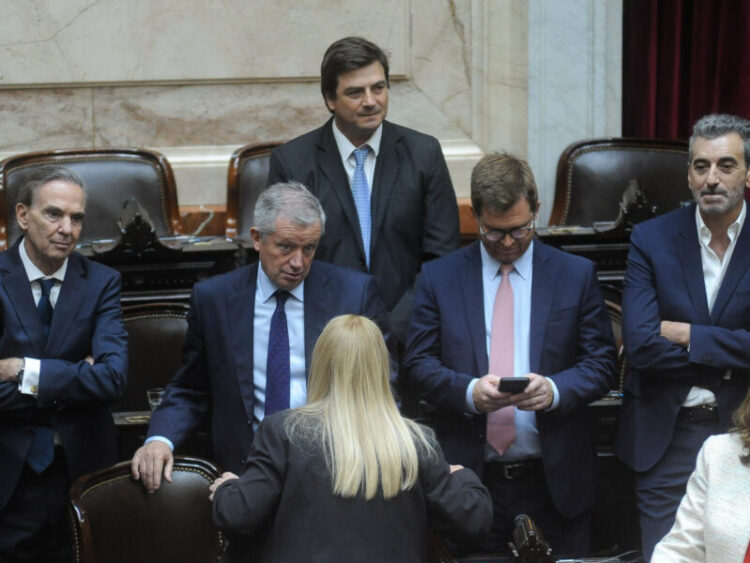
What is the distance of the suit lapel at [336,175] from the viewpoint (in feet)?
14.1

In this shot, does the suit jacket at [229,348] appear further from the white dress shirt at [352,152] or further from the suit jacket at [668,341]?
the suit jacket at [668,341]

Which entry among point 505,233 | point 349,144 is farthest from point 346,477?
point 349,144

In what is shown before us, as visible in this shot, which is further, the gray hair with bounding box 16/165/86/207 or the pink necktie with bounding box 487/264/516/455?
the gray hair with bounding box 16/165/86/207

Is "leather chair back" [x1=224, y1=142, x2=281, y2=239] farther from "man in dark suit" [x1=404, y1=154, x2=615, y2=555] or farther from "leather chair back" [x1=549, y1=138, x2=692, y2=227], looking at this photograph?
"man in dark suit" [x1=404, y1=154, x2=615, y2=555]

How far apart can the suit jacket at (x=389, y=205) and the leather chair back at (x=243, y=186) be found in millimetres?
1122

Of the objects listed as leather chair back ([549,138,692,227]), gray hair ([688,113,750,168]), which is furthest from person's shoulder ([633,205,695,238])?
leather chair back ([549,138,692,227])

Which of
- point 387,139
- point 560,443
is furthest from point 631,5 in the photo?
point 560,443

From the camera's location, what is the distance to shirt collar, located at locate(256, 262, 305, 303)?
3779 mm

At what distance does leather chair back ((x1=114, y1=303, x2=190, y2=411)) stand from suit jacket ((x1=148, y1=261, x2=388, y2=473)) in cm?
72

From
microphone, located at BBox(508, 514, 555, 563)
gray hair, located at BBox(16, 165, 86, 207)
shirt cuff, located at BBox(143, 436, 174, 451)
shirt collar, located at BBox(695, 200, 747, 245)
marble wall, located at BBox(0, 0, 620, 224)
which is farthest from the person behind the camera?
marble wall, located at BBox(0, 0, 620, 224)

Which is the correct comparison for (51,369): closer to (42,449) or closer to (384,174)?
(42,449)

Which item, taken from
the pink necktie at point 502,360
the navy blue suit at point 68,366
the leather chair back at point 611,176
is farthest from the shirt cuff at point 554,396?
the leather chair back at point 611,176

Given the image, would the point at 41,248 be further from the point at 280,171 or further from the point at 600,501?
the point at 600,501

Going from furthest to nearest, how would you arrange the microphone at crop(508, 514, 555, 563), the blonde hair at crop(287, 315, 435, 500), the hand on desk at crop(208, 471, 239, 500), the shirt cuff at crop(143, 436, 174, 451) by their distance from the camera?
1. the shirt cuff at crop(143, 436, 174, 451)
2. the hand on desk at crop(208, 471, 239, 500)
3. the microphone at crop(508, 514, 555, 563)
4. the blonde hair at crop(287, 315, 435, 500)
